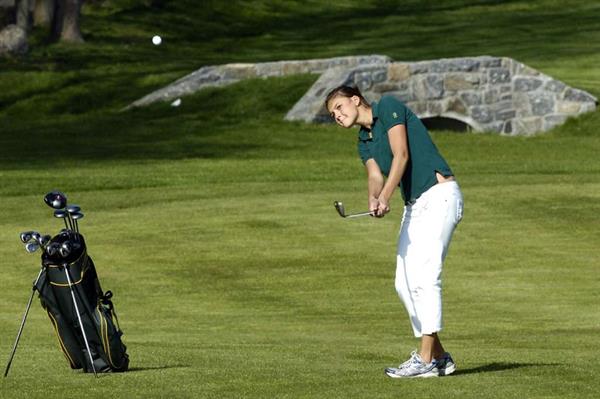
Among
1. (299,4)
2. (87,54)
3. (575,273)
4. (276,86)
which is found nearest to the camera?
(575,273)

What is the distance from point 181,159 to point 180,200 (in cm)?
814

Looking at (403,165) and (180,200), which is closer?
(403,165)

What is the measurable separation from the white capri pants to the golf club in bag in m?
1.99

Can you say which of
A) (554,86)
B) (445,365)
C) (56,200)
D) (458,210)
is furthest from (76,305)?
(554,86)

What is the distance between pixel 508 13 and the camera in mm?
69125

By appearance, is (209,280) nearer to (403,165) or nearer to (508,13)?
(403,165)

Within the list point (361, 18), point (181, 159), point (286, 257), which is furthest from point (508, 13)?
point (286, 257)

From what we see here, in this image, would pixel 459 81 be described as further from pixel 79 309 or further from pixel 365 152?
pixel 79 309

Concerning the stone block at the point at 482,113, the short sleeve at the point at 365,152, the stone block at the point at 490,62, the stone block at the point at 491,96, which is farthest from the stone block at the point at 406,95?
the short sleeve at the point at 365,152

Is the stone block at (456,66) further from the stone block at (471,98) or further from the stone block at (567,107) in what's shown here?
the stone block at (567,107)

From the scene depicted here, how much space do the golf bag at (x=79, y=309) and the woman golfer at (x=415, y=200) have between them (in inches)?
73.5

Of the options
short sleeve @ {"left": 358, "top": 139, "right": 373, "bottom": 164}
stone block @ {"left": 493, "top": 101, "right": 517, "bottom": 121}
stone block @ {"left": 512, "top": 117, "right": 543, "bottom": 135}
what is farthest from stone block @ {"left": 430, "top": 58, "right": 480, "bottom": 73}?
short sleeve @ {"left": 358, "top": 139, "right": 373, "bottom": 164}

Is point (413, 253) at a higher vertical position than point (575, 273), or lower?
higher

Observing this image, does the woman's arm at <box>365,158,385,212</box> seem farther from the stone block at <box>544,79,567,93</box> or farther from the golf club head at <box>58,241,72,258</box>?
the stone block at <box>544,79,567,93</box>
